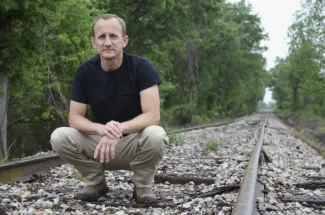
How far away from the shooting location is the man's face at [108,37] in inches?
144

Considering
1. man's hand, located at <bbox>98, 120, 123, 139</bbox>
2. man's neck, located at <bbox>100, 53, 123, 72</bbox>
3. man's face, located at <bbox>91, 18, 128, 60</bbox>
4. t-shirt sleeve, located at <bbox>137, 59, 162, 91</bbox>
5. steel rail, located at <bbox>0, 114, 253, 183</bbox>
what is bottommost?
steel rail, located at <bbox>0, 114, 253, 183</bbox>

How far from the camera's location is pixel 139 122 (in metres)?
3.65

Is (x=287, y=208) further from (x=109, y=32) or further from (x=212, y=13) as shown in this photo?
(x=212, y=13)

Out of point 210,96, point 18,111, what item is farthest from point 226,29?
point 18,111

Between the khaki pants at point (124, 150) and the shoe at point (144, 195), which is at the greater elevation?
the khaki pants at point (124, 150)

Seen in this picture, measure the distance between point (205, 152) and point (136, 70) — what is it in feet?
16.5

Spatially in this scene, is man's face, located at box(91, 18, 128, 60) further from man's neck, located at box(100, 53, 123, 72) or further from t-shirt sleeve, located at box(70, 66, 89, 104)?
t-shirt sleeve, located at box(70, 66, 89, 104)

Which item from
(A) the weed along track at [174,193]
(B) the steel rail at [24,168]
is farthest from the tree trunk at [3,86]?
(A) the weed along track at [174,193]

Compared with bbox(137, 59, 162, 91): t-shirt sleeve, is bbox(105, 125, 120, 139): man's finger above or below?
below

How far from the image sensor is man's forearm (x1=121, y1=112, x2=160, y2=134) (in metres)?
3.62

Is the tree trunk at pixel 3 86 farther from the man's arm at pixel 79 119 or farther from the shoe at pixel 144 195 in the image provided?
the shoe at pixel 144 195

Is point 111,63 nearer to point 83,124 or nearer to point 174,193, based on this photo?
point 83,124

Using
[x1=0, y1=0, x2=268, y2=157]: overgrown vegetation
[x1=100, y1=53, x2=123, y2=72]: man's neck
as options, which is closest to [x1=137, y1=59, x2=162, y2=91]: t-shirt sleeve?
[x1=100, y1=53, x2=123, y2=72]: man's neck

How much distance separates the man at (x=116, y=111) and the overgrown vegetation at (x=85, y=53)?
5.44 meters
